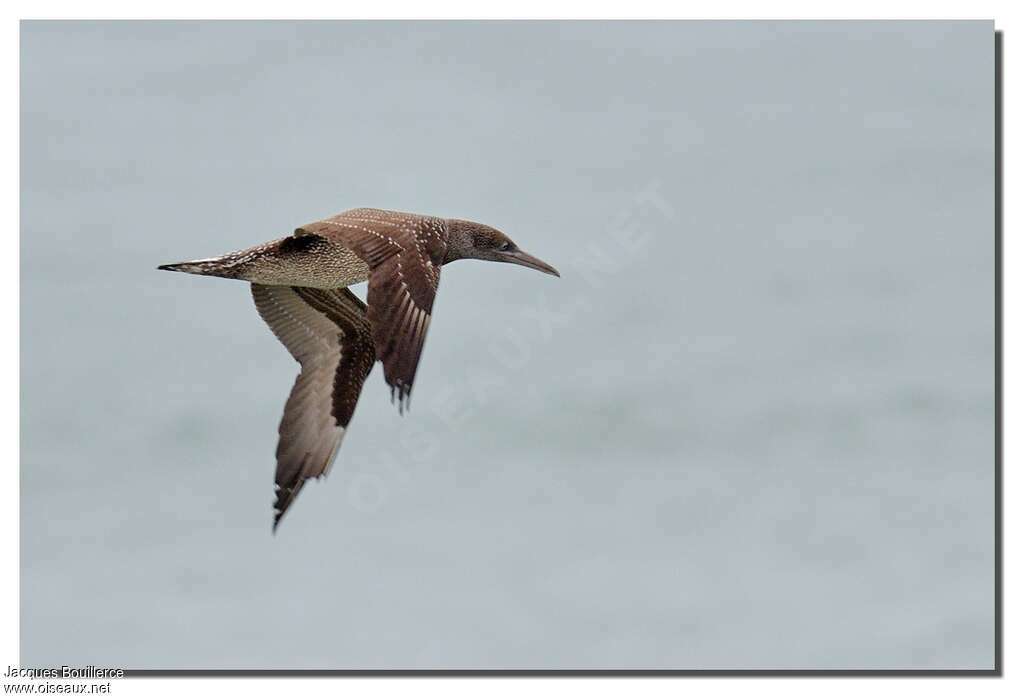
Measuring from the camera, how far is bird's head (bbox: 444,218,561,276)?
49.5 ft

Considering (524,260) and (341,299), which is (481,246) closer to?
(524,260)

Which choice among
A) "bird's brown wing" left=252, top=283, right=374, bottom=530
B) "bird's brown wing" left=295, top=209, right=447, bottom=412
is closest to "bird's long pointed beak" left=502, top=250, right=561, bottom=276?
"bird's brown wing" left=295, top=209, right=447, bottom=412

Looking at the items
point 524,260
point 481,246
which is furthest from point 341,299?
point 524,260

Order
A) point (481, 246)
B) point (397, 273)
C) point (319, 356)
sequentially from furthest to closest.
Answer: point (319, 356) < point (481, 246) < point (397, 273)

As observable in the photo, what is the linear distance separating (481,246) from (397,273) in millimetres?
2367

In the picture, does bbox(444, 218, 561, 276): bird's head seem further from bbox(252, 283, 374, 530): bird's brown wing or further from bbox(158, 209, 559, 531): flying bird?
bbox(252, 283, 374, 530): bird's brown wing

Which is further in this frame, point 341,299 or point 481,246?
point 341,299

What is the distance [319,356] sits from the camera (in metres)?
15.8

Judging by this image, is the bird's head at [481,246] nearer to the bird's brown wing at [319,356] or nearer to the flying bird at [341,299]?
the flying bird at [341,299]

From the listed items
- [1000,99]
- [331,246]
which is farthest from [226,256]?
[1000,99]

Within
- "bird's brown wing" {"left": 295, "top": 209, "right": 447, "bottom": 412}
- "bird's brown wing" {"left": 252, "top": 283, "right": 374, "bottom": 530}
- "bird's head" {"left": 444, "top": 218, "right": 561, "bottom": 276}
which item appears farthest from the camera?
"bird's brown wing" {"left": 252, "top": 283, "right": 374, "bottom": 530}

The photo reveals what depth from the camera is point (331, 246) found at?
46.5 ft

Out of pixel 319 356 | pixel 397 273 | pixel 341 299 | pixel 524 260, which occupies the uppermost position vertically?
pixel 397 273
